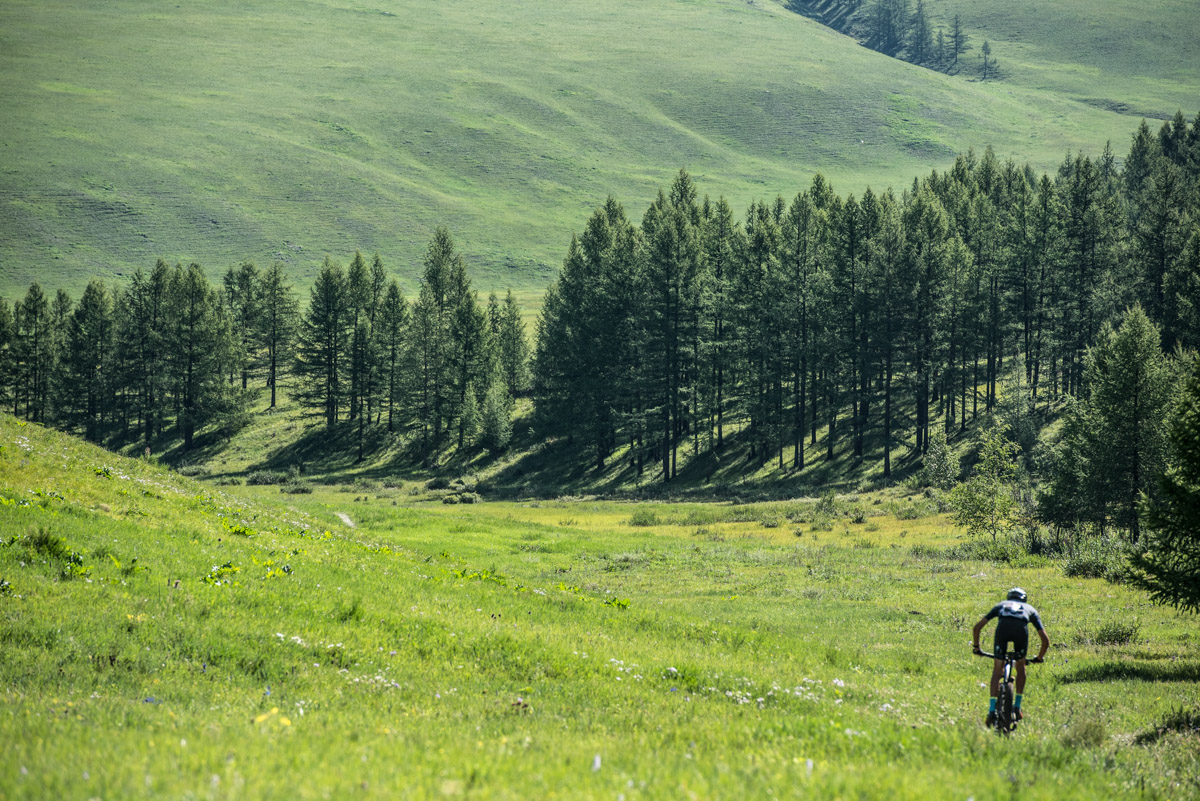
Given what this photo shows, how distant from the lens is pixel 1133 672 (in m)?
16.3

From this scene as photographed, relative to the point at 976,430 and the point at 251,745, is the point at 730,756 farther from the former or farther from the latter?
the point at 976,430

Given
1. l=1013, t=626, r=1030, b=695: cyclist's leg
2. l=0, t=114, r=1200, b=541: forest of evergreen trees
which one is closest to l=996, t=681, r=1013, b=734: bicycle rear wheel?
l=1013, t=626, r=1030, b=695: cyclist's leg

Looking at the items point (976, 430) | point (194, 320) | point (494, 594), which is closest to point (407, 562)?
point (494, 594)

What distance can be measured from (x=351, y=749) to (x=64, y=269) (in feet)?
608

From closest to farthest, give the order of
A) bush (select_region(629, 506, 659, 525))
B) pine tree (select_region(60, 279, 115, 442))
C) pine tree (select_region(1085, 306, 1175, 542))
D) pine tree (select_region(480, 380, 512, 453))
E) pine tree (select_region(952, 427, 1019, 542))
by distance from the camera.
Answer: pine tree (select_region(1085, 306, 1175, 542)) → pine tree (select_region(952, 427, 1019, 542)) → bush (select_region(629, 506, 659, 525)) → pine tree (select_region(480, 380, 512, 453)) → pine tree (select_region(60, 279, 115, 442))

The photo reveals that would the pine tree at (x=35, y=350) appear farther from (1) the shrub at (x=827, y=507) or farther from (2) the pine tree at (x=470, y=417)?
(1) the shrub at (x=827, y=507)

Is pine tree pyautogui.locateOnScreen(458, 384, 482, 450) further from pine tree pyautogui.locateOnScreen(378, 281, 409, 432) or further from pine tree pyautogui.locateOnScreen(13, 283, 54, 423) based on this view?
pine tree pyautogui.locateOnScreen(13, 283, 54, 423)

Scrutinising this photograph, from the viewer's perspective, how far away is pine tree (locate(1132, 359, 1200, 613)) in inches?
595

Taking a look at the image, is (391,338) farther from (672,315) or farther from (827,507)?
(827,507)

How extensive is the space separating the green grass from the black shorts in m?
1.12

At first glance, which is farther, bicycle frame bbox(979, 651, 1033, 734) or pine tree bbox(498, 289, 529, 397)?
pine tree bbox(498, 289, 529, 397)

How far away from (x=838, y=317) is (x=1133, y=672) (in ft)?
191

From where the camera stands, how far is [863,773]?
25.5 ft

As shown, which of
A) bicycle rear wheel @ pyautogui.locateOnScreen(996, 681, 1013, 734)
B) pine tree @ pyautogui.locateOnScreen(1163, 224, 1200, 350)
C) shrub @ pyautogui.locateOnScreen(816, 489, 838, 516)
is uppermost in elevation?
pine tree @ pyautogui.locateOnScreen(1163, 224, 1200, 350)
